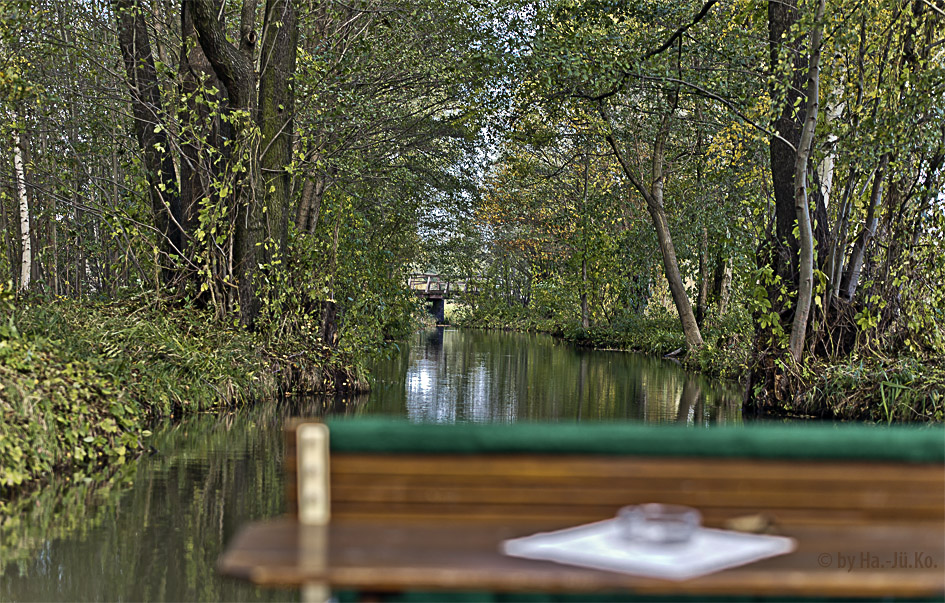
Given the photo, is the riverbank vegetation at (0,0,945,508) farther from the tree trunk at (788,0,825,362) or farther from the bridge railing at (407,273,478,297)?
the bridge railing at (407,273,478,297)

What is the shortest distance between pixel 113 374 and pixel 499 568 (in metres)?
7.62

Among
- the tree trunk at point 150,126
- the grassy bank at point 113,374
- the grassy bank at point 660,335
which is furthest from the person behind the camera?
the grassy bank at point 660,335

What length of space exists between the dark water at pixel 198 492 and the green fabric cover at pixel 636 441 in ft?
8.39

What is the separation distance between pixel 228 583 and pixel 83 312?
8507mm

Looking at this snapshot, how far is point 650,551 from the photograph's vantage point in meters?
2.29

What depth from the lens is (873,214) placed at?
1262 centimetres

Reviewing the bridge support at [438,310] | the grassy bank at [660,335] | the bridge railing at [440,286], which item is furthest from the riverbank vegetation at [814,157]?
the bridge support at [438,310]

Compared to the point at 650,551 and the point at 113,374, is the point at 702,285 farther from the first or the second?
the point at 650,551

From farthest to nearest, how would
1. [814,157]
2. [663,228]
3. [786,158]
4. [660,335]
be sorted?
[660,335] → [663,228] → [786,158] → [814,157]

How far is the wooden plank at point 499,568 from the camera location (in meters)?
2.07

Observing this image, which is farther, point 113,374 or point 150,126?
point 150,126

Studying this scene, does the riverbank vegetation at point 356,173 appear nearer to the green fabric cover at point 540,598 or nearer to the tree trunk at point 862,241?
the tree trunk at point 862,241

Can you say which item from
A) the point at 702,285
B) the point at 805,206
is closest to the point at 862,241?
the point at 805,206

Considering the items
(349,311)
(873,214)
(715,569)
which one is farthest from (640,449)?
(349,311)
